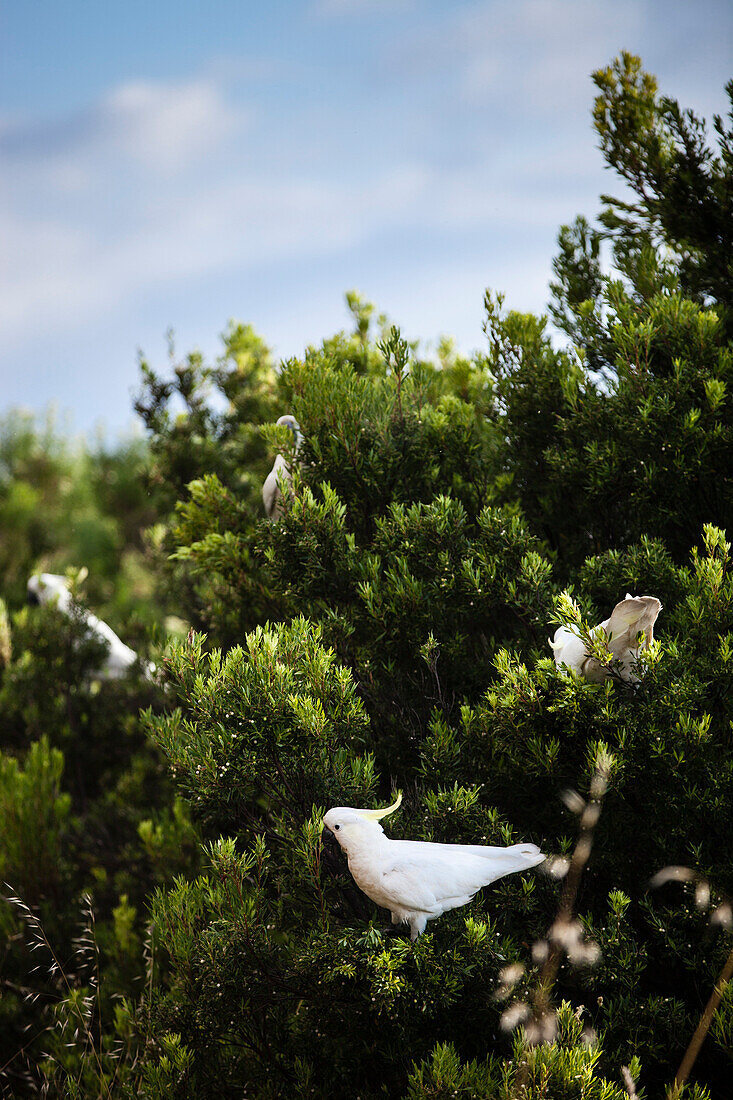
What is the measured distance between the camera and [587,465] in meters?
3.46

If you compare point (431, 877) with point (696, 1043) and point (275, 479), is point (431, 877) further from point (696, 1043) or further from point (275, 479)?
point (275, 479)

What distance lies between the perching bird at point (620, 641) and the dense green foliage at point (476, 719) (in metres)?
0.07

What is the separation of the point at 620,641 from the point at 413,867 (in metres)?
0.99

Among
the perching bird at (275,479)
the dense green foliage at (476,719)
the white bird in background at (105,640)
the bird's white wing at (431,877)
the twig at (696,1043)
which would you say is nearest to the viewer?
the twig at (696,1043)

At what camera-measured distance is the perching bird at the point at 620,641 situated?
2402 mm

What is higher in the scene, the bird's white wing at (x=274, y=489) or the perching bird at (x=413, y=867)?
the bird's white wing at (x=274, y=489)

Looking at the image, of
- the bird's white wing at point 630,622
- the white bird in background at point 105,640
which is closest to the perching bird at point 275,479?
the bird's white wing at point 630,622

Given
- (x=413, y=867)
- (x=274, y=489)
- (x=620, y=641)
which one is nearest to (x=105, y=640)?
(x=274, y=489)

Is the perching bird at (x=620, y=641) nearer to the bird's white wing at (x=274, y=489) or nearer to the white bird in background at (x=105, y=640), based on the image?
the bird's white wing at (x=274, y=489)

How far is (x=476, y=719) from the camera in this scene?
9.66ft

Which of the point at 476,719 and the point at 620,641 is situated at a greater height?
the point at 620,641

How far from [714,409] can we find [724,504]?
496 millimetres

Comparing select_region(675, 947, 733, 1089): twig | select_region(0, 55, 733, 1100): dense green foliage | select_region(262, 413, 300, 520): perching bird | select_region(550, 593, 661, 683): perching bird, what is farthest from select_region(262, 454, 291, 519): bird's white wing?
select_region(675, 947, 733, 1089): twig

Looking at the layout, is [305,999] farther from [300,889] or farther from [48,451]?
[48,451]
